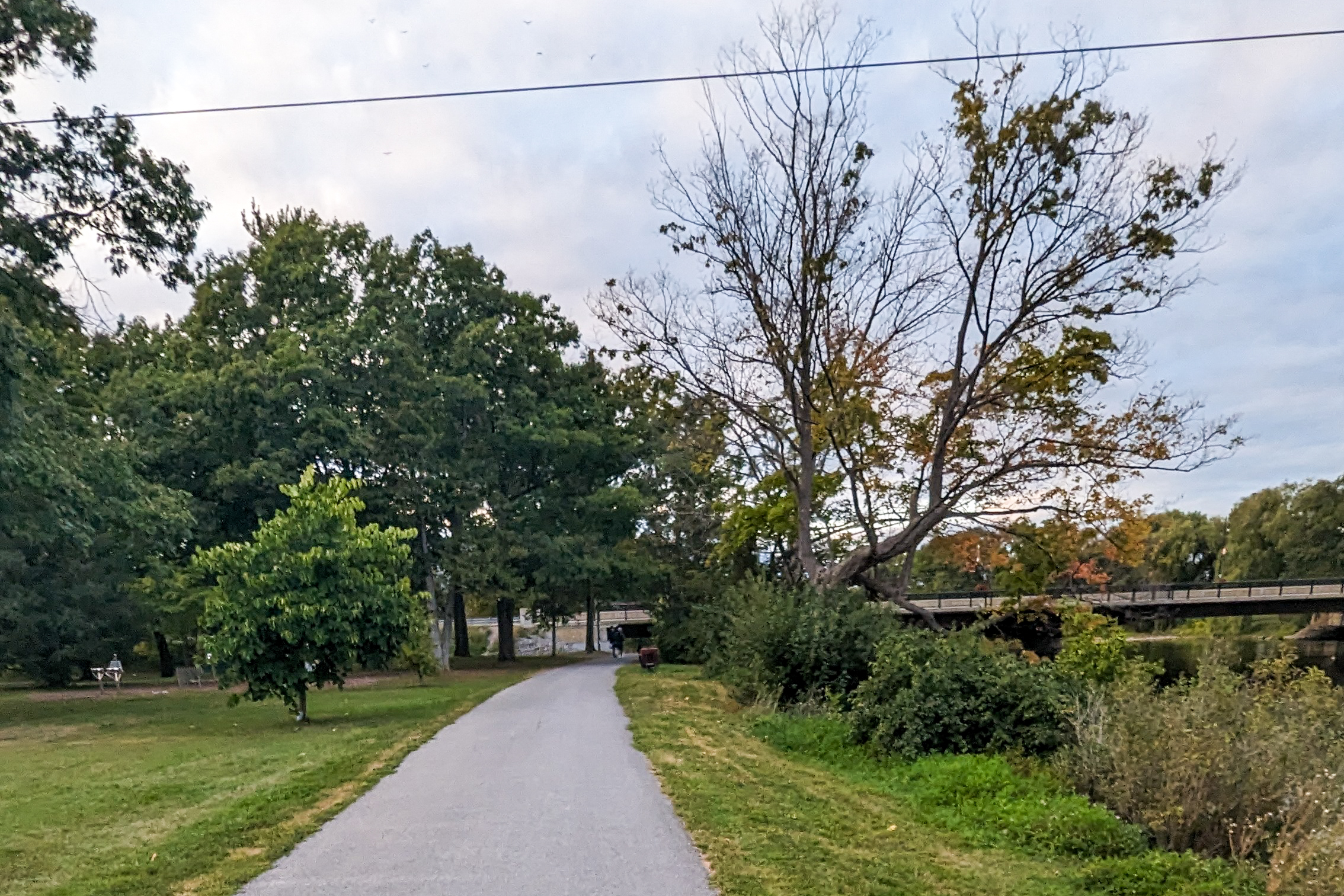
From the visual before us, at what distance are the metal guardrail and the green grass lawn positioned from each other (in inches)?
1274

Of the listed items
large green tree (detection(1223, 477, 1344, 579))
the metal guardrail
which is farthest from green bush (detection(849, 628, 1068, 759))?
large green tree (detection(1223, 477, 1344, 579))

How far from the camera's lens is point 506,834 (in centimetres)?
736

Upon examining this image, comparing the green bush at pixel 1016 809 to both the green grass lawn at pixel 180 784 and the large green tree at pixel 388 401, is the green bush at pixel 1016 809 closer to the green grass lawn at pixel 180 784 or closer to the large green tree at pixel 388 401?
the green grass lawn at pixel 180 784

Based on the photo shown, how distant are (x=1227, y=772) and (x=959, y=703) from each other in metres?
3.55

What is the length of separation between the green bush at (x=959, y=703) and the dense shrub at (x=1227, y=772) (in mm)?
975

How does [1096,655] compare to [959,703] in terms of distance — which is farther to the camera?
[1096,655]

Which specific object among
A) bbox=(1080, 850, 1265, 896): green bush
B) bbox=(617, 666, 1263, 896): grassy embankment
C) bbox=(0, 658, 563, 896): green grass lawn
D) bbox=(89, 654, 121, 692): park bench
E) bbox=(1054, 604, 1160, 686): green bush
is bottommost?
bbox=(1080, 850, 1265, 896): green bush

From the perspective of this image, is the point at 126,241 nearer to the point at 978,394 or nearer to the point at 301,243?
the point at 978,394

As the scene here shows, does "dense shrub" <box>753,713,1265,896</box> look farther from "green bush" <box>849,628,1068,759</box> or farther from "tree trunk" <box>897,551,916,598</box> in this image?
"tree trunk" <box>897,551,916,598</box>

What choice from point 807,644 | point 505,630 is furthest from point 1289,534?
point 807,644

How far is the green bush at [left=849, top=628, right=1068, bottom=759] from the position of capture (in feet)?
34.2

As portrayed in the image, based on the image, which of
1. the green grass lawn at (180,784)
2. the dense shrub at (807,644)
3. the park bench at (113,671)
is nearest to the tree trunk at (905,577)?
the dense shrub at (807,644)

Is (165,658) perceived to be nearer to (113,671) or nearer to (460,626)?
(113,671)

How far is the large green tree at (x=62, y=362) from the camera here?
1542 cm
